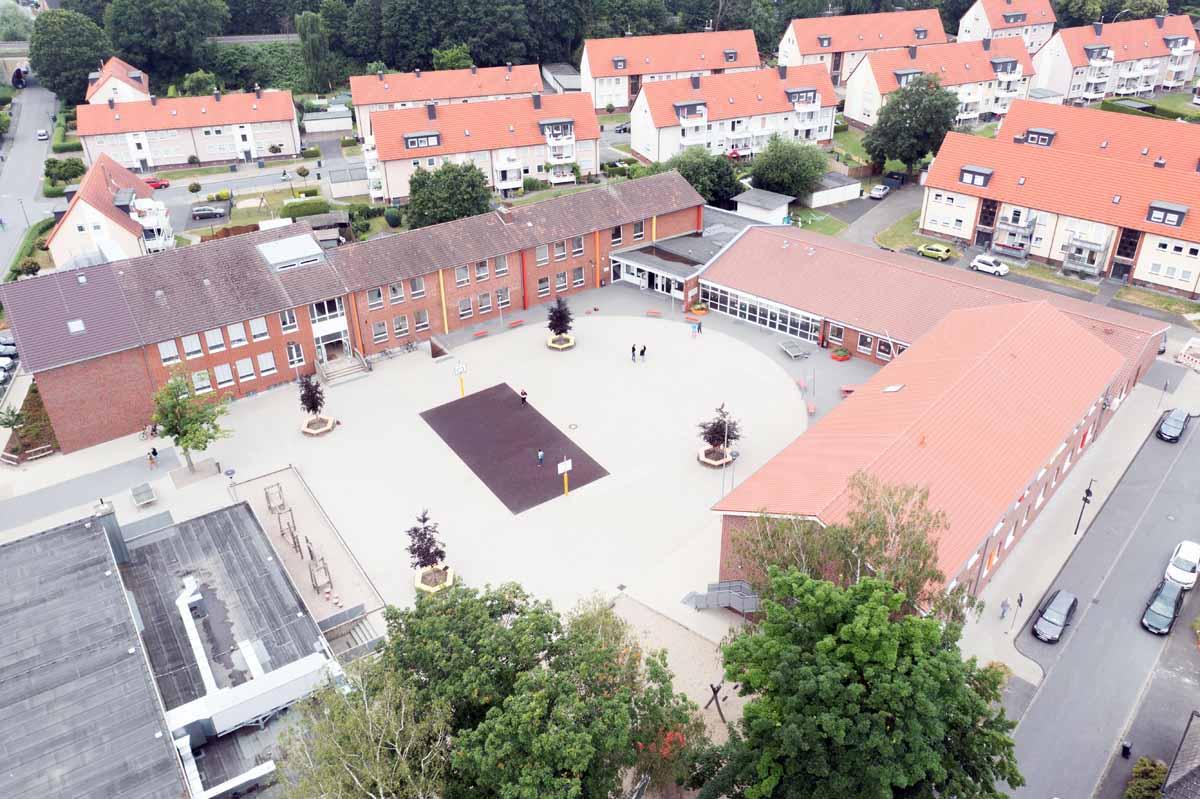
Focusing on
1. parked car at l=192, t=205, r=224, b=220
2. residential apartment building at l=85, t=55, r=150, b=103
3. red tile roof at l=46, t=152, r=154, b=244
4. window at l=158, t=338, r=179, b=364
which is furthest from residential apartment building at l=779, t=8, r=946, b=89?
window at l=158, t=338, r=179, b=364

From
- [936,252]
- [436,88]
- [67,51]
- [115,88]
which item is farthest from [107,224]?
[936,252]

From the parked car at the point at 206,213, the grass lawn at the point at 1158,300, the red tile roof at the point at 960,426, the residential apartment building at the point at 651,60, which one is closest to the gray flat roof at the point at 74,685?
the red tile roof at the point at 960,426

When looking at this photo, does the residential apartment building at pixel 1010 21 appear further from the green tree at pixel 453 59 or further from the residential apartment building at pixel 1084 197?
the green tree at pixel 453 59

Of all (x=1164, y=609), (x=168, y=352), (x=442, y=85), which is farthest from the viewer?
(x=442, y=85)

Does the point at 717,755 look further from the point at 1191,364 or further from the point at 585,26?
the point at 585,26

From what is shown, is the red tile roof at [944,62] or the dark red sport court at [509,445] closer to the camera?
the dark red sport court at [509,445]

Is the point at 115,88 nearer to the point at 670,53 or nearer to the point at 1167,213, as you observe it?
the point at 670,53

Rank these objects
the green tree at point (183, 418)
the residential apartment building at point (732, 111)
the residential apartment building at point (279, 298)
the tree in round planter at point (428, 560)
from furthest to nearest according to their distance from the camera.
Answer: the residential apartment building at point (732, 111) < the residential apartment building at point (279, 298) < the green tree at point (183, 418) < the tree in round planter at point (428, 560)
